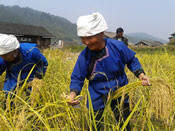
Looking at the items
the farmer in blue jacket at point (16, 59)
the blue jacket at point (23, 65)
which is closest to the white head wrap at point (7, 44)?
the farmer in blue jacket at point (16, 59)

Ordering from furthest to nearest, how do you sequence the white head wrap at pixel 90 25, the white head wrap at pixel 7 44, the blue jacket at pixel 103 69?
the white head wrap at pixel 7 44 → the blue jacket at pixel 103 69 → the white head wrap at pixel 90 25

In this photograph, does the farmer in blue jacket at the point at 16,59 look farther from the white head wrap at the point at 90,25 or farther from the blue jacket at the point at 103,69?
the white head wrap at the point at 90,25

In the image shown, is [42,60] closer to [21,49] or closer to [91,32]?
[21,49]

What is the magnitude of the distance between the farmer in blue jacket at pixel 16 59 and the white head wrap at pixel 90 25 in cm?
74

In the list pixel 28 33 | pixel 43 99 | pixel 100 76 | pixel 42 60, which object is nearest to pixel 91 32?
pixel 100 76

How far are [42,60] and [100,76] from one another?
0.89m

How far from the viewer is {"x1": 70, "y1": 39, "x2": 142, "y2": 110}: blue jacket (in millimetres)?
1288

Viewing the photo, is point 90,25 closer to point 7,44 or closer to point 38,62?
point 7,44

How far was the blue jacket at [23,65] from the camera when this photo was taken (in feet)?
5.75

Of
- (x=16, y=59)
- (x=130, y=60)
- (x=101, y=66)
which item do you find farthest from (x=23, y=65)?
(x=130, y=60)

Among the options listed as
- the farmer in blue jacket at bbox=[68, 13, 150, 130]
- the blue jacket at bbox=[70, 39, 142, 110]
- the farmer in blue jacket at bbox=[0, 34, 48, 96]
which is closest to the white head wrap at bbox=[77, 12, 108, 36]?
the farmer in blue jacket at bbox=[68, 13, 150, 130]

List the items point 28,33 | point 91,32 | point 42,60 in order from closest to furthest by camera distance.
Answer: point 91,32 < point 42,60 < point 28,33

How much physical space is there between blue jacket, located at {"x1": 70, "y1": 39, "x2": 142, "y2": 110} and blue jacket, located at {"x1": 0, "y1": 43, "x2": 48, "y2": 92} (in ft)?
2.02

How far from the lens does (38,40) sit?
965 inches
